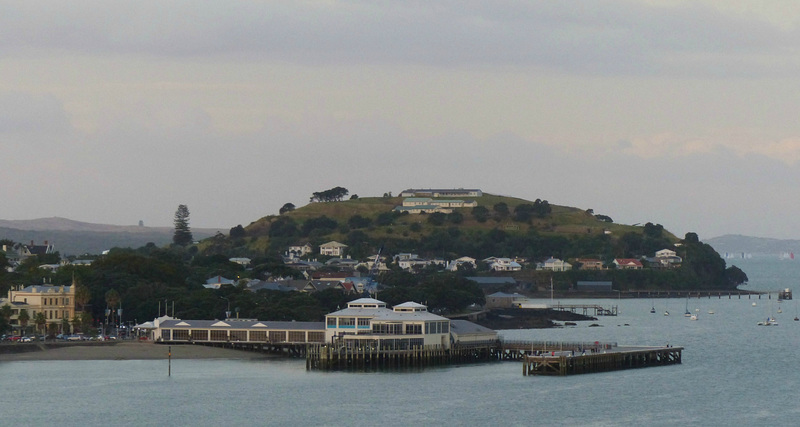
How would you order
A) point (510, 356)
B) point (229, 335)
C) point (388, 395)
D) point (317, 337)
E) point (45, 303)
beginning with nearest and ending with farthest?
point (388, 395)
point (510, 356)
point (317, 337)
point (229, 335)
point (45, 303)

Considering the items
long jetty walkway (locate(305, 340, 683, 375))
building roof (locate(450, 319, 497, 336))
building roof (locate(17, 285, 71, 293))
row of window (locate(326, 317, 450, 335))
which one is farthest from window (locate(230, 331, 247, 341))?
building roof (locate(17, 285, 71, 293))

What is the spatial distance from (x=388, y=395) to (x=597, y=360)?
76.0 feet

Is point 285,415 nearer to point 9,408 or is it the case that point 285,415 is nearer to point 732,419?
point 9,408

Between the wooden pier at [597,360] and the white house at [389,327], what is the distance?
8.65 m

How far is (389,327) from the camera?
118 m

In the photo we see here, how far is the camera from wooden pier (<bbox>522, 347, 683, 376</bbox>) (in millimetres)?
108562

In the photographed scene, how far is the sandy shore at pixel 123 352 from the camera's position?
117 meters

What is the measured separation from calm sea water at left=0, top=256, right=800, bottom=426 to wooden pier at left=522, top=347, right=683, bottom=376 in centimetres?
144

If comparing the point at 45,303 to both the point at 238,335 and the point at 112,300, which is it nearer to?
the point at 112,300

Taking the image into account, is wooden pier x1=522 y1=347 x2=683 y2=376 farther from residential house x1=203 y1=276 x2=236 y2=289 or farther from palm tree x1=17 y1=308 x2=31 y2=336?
residential house x1=203 y1=276 x2=236 y2=289

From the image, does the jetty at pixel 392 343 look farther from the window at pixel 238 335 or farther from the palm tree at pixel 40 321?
the palm tree at pixel 40 321

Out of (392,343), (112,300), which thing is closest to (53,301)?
(112,300)

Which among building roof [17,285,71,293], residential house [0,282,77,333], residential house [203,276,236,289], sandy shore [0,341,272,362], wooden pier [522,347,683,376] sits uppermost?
residential house [203,276,236,289]

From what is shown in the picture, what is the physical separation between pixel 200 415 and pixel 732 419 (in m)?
31.9
